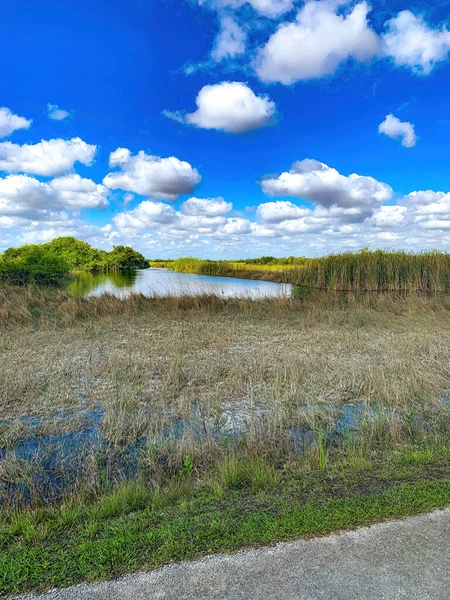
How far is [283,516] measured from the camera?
2432mm

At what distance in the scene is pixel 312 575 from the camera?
6.30ft

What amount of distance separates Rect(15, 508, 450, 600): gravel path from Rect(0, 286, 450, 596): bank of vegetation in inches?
4.4

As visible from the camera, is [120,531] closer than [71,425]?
Yes

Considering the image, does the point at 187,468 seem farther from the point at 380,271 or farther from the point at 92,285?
the point at 92,285

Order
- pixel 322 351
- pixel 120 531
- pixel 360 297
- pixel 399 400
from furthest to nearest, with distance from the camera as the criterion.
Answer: pixel 360 297, pixel 322 351, pixel 399 400, pixel 120 531

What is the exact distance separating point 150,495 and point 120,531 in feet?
1.80

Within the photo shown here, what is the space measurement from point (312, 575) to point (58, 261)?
26.8m

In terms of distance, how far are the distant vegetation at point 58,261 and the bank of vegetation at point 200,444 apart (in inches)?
574

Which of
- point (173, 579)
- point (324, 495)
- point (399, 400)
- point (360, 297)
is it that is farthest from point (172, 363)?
point (360, 297)

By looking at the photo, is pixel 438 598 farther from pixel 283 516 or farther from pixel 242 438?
pixel 242 438

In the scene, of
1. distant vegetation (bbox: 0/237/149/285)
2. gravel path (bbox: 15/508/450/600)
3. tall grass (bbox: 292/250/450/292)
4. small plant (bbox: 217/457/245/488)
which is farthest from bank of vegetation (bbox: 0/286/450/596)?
distant vegetation (bbox: 0/237/149/285)

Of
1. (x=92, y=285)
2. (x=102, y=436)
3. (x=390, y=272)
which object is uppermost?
(x=390, y=272)

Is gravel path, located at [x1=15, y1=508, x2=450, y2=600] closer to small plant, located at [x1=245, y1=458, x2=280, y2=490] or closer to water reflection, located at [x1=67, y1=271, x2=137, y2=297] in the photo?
small plant, located at [x1=245, y1=458, x2=280, y2=490]

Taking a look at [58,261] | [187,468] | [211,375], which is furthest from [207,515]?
[58,261]
